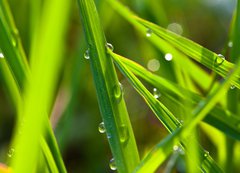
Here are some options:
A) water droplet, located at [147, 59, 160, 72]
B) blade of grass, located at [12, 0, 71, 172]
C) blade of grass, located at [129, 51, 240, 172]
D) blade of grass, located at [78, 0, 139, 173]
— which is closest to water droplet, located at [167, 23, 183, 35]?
water droplet, located at [147, 59, 160, 72]

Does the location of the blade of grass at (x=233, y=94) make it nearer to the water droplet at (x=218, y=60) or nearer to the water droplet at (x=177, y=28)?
the water droplet at (x=218, y=60)

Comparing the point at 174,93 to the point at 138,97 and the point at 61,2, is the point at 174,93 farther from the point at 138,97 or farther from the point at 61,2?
the point at 138,97

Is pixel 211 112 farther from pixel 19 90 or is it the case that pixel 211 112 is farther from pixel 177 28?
pixel 177 28

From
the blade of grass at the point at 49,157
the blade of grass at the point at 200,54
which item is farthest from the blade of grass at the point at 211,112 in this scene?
the blade of grass at the point at 49,157

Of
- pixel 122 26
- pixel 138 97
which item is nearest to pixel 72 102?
pixel 138 97

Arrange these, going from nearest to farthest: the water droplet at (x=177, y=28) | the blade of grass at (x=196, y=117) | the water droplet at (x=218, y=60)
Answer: the blade of grass at (x=196, y=117), the water droplet at (x=218, y=60), the water droplet at (x=177, y=28)

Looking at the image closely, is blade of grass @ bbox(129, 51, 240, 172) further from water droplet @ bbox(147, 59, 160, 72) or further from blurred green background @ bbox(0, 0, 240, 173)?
water droplet @ bbox(147, 59, 160, 72)
